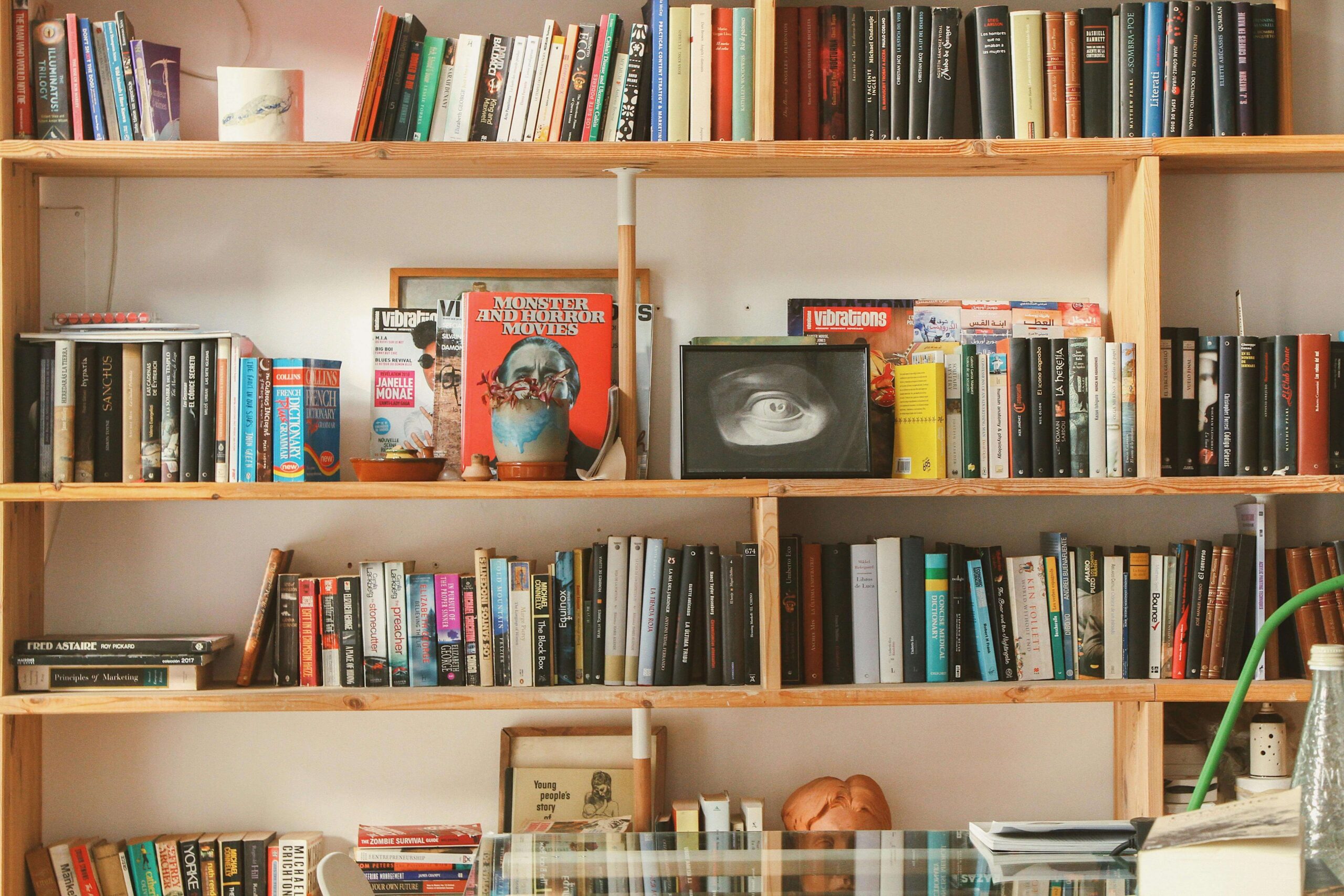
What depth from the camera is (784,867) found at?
143cm

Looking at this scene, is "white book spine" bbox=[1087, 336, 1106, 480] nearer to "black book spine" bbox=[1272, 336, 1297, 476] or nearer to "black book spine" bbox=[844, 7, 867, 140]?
"black book spine" bbox=[1272, 336, 1297, 476]

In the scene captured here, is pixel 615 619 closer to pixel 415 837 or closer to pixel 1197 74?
pixel 415 837

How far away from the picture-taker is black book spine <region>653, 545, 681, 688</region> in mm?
2051

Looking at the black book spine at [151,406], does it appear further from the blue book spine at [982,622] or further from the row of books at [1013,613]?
the blue book spine at [982,622]

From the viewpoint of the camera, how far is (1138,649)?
209cm

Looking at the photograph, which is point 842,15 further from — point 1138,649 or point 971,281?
point 1138,649

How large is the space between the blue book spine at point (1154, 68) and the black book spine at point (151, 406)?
1.90 metres

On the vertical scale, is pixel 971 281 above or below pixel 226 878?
above

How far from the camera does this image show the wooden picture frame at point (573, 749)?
7.14 ft

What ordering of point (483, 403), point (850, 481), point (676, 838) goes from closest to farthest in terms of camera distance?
point (676, 838)
point (850, 481)
point (483, 403)

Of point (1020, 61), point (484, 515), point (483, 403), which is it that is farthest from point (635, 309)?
point (1020, 61)

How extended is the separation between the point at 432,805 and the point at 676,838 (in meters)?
0.89

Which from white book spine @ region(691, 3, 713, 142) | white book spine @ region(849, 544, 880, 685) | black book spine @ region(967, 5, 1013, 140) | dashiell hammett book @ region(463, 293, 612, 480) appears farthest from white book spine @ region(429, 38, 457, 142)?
white book spine @ region(849, 544, 880, 685)

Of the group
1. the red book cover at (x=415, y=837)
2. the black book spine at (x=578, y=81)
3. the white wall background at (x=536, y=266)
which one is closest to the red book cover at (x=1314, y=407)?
the white wall background at (x=536, y=266)
